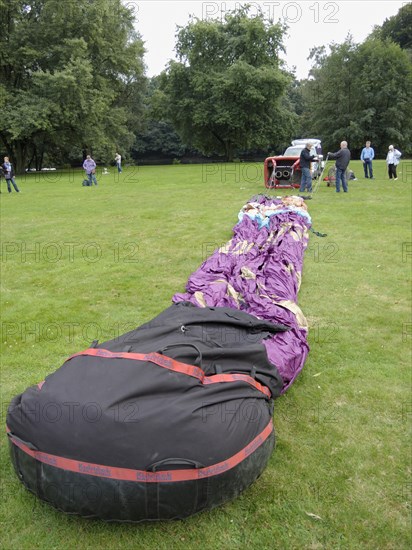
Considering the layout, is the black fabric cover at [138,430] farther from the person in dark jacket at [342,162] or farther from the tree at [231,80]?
the tree at [231,80]

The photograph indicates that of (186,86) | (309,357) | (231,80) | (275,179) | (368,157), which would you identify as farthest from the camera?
(186,86)

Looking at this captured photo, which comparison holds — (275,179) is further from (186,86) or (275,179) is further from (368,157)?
(186,86)

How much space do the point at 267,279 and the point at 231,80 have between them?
3572 centimetres

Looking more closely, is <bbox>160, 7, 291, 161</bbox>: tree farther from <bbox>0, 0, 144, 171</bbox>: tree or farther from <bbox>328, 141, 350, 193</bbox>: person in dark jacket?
<bbox>328, 141, 350, 193</bbox>: person in dark jacket

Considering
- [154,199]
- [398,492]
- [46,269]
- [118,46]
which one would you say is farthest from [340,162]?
[118,46]

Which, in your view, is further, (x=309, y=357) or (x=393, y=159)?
(x=393, y=159)

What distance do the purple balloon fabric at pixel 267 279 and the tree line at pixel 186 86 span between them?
25.3 metres

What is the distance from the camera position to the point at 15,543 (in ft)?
8.32

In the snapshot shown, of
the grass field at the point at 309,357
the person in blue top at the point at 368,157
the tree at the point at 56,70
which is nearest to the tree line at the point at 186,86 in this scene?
the tree at the point at 56,70

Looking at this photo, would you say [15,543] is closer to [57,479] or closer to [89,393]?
[57,479]

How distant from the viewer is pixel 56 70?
96.0 ft

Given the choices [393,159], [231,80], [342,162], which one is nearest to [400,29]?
[231,80]

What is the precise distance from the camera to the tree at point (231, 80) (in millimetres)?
37094

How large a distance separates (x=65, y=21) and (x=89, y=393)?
35.2 metres
